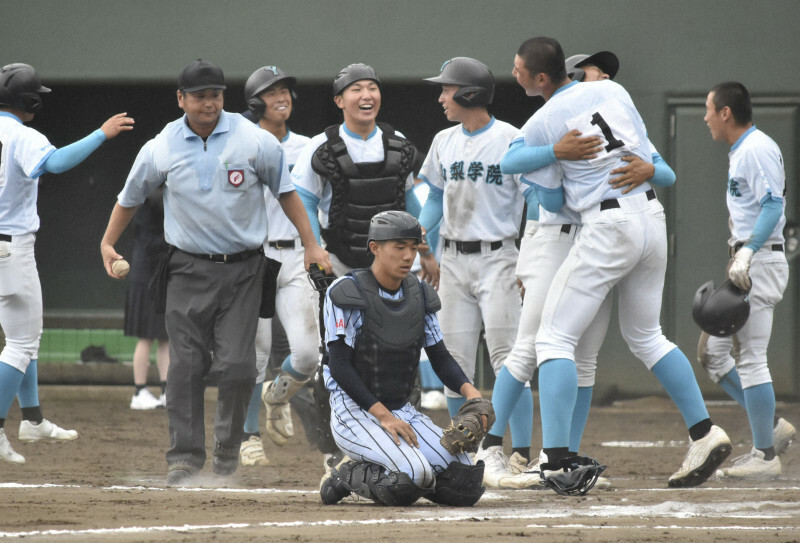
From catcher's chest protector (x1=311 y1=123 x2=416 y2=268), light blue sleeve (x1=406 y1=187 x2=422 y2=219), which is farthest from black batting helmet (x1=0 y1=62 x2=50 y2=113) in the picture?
light blue sleeve (x1=406 y1=187 x2=422 y2=219)

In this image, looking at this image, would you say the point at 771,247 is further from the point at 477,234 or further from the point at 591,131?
the point at 591,131

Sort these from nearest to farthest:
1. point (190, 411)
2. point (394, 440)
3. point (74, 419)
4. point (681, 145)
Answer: point (394, 440)
point (190, 411)
point (74, 419)
point (681, 145)

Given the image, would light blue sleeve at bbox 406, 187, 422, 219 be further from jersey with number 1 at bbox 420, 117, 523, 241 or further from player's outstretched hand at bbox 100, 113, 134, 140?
player's outstretched hand at bbox 100, 113, 134, 140

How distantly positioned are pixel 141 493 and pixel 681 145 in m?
6.73

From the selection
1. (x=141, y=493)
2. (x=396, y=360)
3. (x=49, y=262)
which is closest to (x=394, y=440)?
(x=396, y=360)

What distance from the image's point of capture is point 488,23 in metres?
10.6

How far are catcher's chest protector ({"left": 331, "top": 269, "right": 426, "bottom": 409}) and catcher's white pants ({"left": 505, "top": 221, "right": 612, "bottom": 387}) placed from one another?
97 centimetres

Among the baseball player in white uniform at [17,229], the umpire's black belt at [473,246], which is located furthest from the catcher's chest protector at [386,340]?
the baseball player in white uniform at [17,229]

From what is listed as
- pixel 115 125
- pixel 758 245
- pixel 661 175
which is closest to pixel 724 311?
pixel 758 245

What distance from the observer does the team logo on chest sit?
580 cm

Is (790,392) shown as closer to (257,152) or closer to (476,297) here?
(476,297)

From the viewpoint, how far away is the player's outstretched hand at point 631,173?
526cm

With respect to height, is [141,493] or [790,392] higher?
[141,493]

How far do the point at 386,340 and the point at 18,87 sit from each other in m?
3.03
